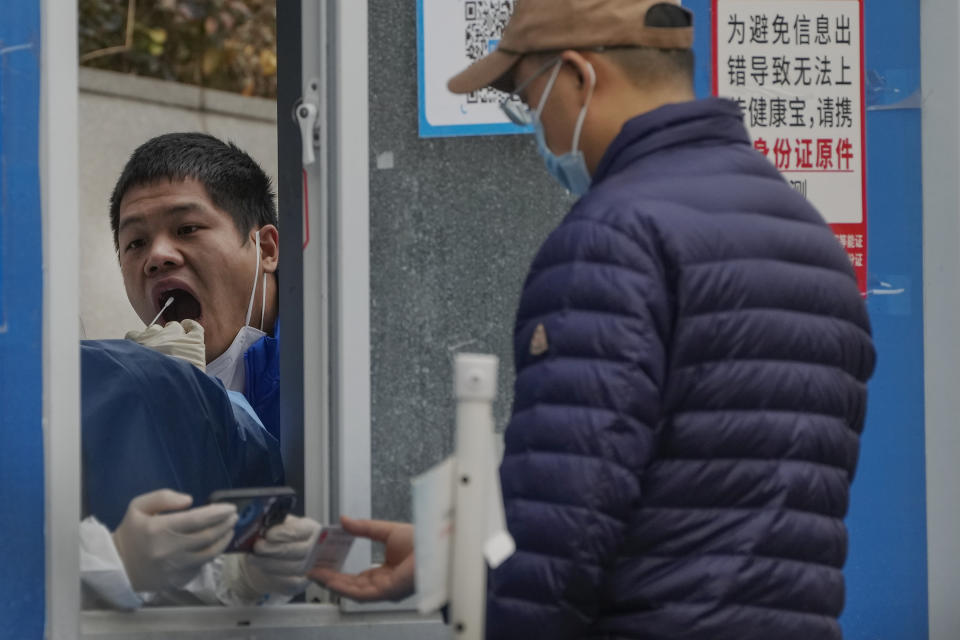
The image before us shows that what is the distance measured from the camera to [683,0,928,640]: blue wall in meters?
3.71

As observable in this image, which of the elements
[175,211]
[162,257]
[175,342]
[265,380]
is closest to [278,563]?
[175,342]

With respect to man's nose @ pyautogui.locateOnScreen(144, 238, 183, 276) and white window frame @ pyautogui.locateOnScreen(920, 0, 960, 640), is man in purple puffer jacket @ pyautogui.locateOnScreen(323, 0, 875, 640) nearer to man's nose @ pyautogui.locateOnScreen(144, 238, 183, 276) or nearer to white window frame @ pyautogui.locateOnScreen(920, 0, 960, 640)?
white window frame @ pyautogui.locateOnScreen(920, 0, 960, 640)

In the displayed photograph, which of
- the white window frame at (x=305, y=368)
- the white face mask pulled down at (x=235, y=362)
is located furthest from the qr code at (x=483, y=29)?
the white face mask pulled down at (x=235, y=362)

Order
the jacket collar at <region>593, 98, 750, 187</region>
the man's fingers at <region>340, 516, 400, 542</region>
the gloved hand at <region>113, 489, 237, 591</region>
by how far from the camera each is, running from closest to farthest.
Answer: the jacket collar at <region>593, 98, 750, 187</region> < the man's fingers at <region>340, 516, 400, 542</region> < the gloved hand at <region>113, 489, 237, 591</region>

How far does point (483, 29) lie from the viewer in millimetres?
3391

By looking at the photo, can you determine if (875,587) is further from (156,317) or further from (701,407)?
(156,317)

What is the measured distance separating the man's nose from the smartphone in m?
1.60

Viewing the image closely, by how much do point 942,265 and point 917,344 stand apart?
0.66 feet

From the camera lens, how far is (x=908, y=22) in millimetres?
3760

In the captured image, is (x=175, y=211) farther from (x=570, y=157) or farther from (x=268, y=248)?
(x=570, y=157)

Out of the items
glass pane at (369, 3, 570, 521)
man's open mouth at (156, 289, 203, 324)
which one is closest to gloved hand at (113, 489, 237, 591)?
glass pane at (369, 3, 570, 521)

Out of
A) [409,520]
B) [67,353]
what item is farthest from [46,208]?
[409,520]

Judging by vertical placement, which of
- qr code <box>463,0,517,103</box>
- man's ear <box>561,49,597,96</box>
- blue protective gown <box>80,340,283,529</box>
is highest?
qr code <box>463,0,517,103</box>

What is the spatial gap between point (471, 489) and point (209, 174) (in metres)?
2.81
